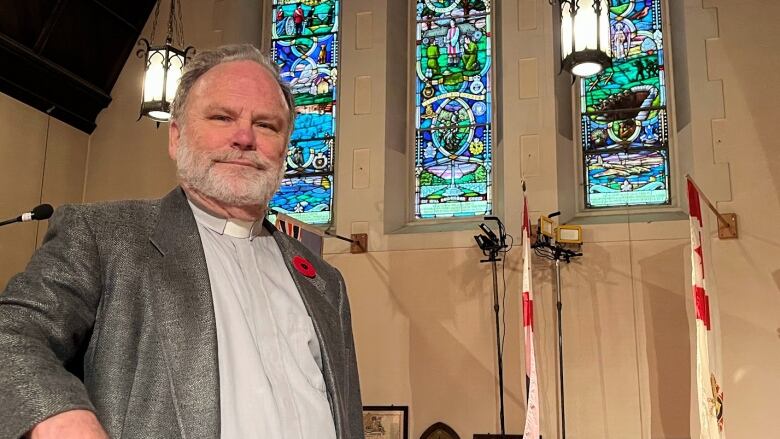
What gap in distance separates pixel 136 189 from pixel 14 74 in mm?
1299

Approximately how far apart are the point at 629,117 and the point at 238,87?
5334 mm

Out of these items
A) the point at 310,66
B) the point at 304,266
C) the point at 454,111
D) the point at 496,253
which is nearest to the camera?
the point at 304,266

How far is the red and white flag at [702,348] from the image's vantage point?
13.9ft

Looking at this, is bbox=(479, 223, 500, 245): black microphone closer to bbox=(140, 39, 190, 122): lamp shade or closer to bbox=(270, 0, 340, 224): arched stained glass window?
bbox=(270, 0, 340, 224): arched stained glass window

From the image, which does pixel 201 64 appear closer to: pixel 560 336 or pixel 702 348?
pixel 702 348

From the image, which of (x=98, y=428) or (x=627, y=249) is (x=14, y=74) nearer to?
(x=627, y=249)

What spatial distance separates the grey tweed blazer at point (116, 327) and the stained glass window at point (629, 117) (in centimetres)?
533

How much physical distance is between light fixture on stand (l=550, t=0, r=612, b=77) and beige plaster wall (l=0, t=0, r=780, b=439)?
1.52m

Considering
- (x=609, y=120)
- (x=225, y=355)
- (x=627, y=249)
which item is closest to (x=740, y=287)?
(x=627, y=249)

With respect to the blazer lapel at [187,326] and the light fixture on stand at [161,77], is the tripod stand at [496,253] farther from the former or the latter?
the blazer lapel at [187,326]

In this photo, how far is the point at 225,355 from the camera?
1.12 metres

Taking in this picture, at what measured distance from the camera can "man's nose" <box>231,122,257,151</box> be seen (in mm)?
1322

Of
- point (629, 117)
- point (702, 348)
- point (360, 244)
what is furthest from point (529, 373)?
point (629, 117)

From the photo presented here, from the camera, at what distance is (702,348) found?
4324mm
